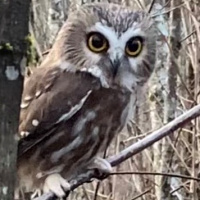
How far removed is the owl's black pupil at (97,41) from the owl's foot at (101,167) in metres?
0.36

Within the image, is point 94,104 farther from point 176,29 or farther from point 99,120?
point 176,29

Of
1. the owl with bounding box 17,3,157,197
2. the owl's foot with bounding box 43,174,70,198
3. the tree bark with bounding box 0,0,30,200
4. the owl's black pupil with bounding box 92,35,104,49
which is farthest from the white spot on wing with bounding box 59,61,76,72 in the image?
the tree bark with bounding box 0,0,30,200

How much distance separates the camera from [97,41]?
6.55 feet

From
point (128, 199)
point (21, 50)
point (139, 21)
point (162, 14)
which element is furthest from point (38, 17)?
point (21, 50)

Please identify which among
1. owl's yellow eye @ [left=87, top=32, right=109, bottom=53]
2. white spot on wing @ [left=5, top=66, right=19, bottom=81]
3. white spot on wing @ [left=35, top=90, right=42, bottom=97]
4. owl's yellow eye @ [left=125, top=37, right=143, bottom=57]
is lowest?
white spot on wing @ [left=35, top=90, right=42, bottom=97]

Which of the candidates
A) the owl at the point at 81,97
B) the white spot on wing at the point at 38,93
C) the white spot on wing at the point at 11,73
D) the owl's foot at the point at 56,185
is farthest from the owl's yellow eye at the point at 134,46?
the white spot on wing at the point at 11,73

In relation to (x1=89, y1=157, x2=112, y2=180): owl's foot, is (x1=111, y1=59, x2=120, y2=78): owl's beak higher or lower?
higher

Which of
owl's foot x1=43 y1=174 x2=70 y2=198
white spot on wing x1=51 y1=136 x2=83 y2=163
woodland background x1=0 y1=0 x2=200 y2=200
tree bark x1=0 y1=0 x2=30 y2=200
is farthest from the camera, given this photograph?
woodland background x1=0 y1=0 x2=200 y2=200

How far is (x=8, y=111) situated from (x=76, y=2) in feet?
9.21

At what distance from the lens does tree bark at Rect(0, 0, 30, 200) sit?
38.0 inches

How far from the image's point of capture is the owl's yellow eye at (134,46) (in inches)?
79.1

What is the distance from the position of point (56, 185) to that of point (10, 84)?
39.0 inches

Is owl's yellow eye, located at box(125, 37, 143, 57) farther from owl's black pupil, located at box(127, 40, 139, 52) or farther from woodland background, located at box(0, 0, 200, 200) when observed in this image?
woodland background, located at box(0, 0, 200, 200)

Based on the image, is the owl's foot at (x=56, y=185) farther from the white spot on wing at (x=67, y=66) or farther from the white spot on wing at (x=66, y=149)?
the white spot on wing at (x=67, y=66)
